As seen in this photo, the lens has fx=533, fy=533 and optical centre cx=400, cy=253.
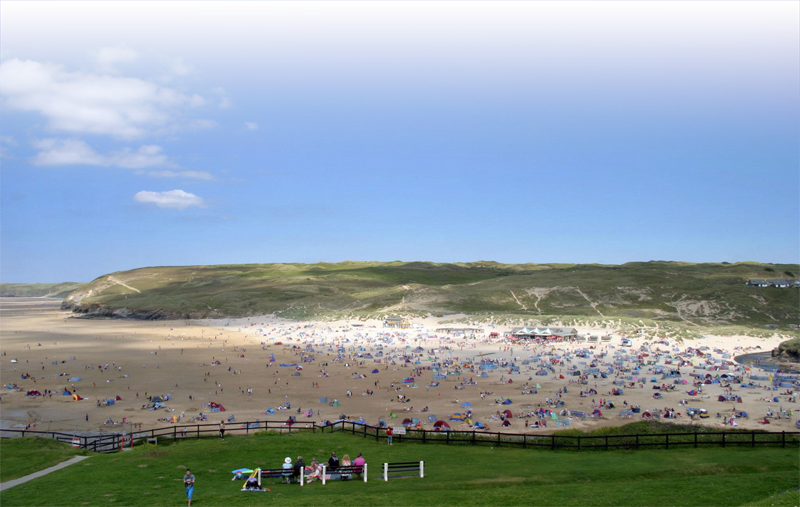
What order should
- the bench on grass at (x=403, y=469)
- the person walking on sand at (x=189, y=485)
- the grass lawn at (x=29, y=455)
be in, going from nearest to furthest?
the person walking on sand at (x=189, y=485)
the bench on grass at (x=403, y=469)
the grass lawn at (x=29, y=455)

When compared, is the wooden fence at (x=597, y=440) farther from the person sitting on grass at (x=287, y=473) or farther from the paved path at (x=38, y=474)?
the person sitting on grass at (x=287, y=473)

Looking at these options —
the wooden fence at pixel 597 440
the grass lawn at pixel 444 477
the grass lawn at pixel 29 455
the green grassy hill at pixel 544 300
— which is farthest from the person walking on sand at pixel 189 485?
the green grassy hill at pixel 544 300

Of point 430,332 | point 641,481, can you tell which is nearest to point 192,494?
point 641,481

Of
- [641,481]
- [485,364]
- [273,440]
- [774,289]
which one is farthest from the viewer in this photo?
[774,289]

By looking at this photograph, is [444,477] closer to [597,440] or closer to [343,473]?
[343,473]

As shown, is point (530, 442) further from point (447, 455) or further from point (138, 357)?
point (138, 357)

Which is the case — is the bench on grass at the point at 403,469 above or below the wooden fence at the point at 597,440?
above

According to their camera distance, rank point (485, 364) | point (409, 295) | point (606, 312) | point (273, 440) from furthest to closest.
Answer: point (409, 295) < point (606, 312) < point (485, 364) < point (273, 440)
